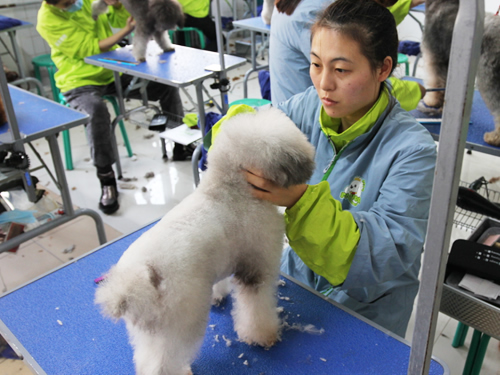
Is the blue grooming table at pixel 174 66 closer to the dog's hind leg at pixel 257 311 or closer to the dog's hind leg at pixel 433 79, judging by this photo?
the dog's hind leg at pixel 433 79

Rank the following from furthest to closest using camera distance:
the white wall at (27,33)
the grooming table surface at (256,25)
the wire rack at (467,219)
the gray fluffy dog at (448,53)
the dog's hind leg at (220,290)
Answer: the white wall at (27,33) → the grooming table surface at (256,25) → the wire rack at (467,219) → the gray fluffy dog at (448,53) → the dog's hind leg at (220,290)

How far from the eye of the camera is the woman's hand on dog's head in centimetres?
83

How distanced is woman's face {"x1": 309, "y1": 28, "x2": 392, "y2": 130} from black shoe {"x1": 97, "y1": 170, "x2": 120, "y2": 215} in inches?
80.6

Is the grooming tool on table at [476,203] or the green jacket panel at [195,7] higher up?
the green jacket panel at [195,7]

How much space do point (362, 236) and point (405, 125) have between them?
1.12ft

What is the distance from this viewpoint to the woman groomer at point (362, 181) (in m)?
0.85

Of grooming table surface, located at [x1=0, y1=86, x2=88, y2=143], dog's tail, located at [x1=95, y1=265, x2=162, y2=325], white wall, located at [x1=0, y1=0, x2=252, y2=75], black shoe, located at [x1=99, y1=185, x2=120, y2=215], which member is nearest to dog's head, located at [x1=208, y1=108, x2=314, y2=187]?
dog's tail, located at [x1=95, y1=265, x2=162, y2=325]

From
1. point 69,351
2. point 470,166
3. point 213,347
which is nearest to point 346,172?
point 213,347

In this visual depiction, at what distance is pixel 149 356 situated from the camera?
781 millimetres

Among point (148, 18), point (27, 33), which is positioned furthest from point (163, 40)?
point (27, 33)

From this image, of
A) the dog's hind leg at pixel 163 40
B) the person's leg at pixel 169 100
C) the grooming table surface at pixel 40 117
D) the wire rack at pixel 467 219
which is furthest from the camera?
the person's leg at pixel 169 100

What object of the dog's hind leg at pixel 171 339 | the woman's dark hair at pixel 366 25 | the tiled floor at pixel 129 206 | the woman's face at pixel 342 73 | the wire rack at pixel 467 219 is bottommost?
the tiled floor at pixel 129 206

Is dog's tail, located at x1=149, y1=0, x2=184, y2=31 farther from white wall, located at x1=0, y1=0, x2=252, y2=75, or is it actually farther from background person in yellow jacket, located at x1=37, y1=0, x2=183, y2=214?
white wall, located at x1=0, y1=0, x2=252, y2=75

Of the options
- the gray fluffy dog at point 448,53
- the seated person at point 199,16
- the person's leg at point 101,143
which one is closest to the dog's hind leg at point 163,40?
the person's leg at point 101,143
